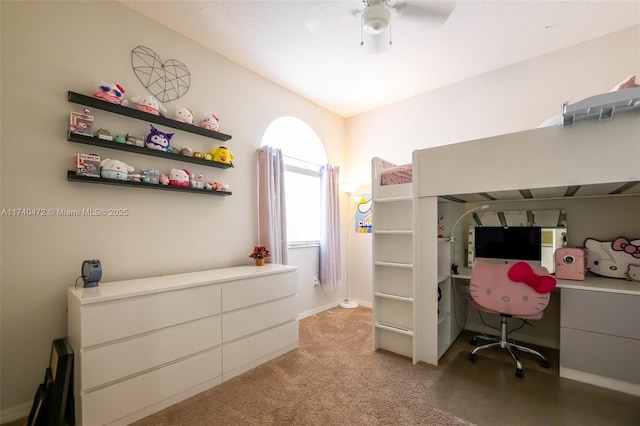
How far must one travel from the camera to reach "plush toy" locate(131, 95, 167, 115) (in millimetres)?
2201

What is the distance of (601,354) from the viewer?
2.01 metres

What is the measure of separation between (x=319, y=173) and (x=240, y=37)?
2007mm

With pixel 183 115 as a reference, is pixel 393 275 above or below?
below

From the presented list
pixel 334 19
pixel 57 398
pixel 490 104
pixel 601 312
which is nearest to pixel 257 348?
pixel 57 398

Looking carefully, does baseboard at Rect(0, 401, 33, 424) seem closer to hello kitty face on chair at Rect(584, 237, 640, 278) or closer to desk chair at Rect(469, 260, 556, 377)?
desk chair at Rect(469, 260, 556, 377)

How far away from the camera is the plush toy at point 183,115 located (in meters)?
2.44

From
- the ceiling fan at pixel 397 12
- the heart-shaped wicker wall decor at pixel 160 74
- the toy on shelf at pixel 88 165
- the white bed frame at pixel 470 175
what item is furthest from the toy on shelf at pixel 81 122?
the white bed frame at pixel 470 175

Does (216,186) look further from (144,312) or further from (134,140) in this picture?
(144,312)

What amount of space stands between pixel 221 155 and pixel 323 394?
7.51 ft

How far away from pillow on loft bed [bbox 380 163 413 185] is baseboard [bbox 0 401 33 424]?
3.19 metres

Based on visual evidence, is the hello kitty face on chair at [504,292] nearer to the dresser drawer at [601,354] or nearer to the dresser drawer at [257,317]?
the dresser drawer at [601,354]

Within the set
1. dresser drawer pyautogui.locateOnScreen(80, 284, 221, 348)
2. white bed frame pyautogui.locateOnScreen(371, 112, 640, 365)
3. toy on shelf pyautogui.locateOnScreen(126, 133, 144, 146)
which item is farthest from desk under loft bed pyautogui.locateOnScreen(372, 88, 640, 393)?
toy on shelf pyautogui.locateOnScreen(126, 133, 144, 146)

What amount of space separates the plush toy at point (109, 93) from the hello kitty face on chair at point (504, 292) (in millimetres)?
3189

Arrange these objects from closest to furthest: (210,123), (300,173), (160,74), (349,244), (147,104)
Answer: (147,104)
(160,74)
(210,123)
(300,173)
(349,244)
